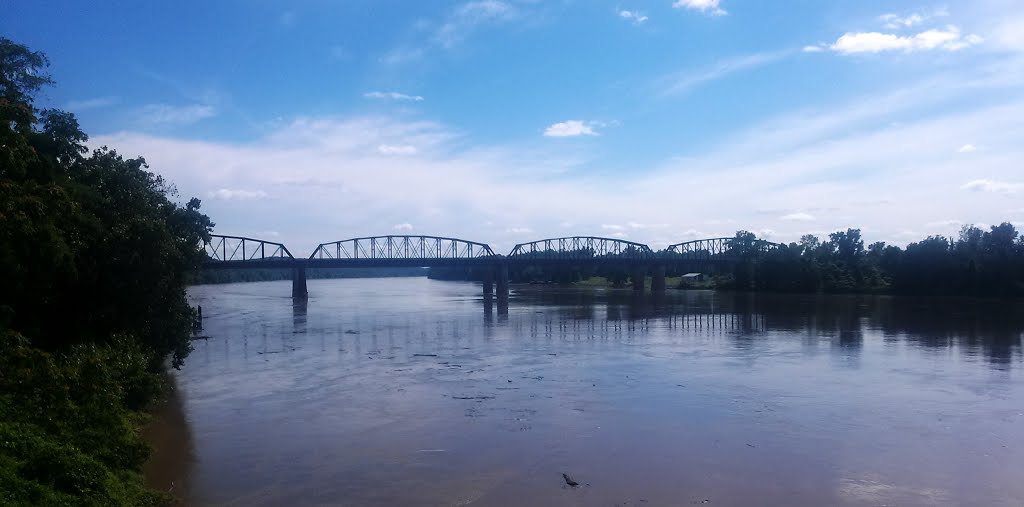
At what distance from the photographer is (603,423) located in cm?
1781

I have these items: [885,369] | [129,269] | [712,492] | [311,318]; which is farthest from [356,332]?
[712,492]

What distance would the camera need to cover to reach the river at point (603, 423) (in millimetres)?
12836

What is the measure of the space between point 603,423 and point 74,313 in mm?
14383

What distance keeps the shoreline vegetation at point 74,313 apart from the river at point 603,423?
1.65 m

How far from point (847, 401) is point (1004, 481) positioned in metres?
7.14

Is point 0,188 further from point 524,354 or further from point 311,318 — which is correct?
point 311,318

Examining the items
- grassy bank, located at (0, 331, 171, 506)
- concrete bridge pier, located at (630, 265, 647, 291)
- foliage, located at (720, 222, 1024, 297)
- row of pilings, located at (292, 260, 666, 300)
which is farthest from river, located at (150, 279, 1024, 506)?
concrete bridge pier, located at (630, 265, 647, 291)

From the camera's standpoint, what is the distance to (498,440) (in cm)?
1614

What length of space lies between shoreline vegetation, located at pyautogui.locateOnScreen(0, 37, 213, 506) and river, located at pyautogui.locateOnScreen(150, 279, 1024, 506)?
1651 mm

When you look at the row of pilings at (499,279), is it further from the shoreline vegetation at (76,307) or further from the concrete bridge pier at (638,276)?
the shoreline vegetation at (76,307)

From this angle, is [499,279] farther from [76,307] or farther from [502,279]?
[76,307]

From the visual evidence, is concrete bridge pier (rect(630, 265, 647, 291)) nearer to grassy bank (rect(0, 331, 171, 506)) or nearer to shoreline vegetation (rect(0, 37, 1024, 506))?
shoreline vegetation (rect(0, 37, 1024, 506))

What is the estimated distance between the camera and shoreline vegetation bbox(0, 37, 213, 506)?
35.7ft

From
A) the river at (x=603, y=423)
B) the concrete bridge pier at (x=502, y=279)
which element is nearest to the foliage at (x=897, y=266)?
the concrete bridge pier at (x=502, y=279)
